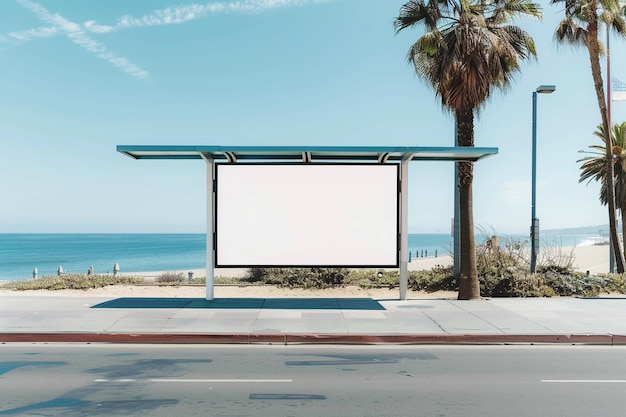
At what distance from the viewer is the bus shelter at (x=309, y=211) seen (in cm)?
1359

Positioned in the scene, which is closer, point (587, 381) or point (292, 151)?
point (587, 381)

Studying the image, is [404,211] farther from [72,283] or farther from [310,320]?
[72,283]

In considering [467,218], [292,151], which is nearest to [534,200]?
[467,218]

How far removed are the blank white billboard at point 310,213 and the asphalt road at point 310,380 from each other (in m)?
4.57

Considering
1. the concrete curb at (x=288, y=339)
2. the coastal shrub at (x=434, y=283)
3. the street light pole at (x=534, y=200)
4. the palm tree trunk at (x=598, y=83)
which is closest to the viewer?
the concrete curb at (x=288, y=339)

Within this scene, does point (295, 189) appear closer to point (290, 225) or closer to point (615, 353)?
point (290, 225)

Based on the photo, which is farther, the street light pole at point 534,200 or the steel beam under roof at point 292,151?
the street light pole at point 534,200

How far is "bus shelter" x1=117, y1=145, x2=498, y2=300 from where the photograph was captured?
13.6 meters

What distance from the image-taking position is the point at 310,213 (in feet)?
45.2

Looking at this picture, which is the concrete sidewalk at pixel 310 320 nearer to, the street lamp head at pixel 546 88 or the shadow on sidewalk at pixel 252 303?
the shadow on sidewalk at pixel 252 303

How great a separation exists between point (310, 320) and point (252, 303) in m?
2.71

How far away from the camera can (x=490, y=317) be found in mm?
11484

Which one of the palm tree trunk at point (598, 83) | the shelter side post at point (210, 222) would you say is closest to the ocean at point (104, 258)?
the palm tree trunk at point (598, 83)

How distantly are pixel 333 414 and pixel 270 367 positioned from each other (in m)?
2.25
